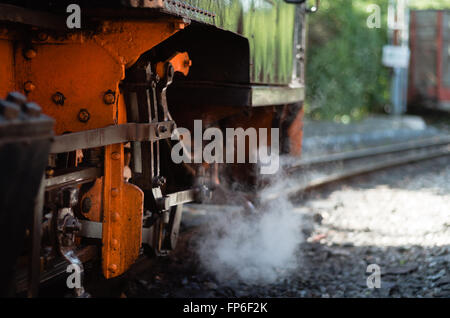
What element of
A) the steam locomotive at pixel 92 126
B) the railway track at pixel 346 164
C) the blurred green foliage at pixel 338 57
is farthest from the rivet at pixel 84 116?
the blurred green foliage at pixel 338 57

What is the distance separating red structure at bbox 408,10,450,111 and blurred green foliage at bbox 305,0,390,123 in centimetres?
314

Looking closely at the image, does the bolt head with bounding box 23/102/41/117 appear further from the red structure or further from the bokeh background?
→ the red structure

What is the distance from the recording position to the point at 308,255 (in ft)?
16.3

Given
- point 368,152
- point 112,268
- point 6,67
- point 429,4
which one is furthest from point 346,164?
point 429,4

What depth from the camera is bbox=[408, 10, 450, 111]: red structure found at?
21.2m

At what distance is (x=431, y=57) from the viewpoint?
21.5 meters

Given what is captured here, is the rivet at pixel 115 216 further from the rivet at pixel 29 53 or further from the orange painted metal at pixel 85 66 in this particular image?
the rivet at pixel 29 53

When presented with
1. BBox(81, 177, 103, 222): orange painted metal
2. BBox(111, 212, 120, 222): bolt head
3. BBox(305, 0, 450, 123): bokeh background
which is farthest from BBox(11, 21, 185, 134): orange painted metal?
BBox(305, 0, 450, 123): bokeh background

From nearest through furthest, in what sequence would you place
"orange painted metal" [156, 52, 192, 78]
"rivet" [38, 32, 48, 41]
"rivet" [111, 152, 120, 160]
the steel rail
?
1. "rivet" [38, 32, 48, 41]
2. "rivet" [111, 152, 120, 160]
3. "orange painted metal" [156, 52, 192, 78]
4. the steel rail

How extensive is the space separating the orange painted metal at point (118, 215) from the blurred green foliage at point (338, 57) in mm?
15054

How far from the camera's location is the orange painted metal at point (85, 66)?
281 cm

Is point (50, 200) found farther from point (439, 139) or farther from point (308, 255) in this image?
point (439, 139)

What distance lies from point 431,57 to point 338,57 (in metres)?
5.40
